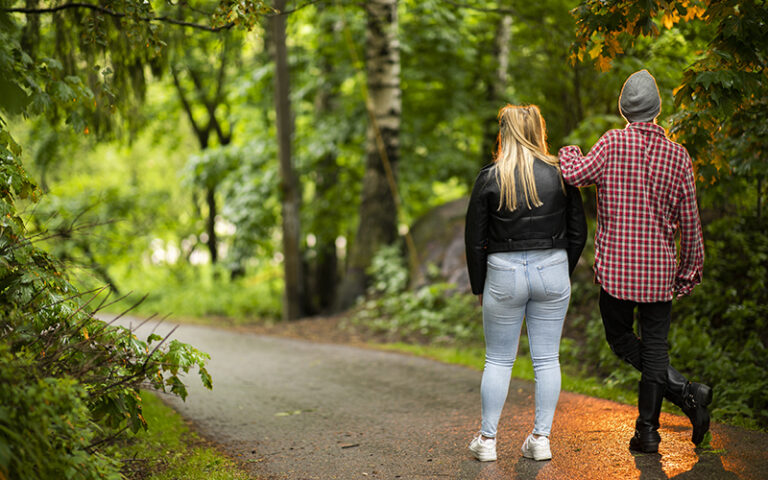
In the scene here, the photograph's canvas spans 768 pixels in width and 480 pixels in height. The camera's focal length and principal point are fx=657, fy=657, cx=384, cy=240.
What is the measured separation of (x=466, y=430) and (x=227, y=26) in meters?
3.41

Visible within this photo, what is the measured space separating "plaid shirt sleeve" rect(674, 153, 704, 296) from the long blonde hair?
0.69 m

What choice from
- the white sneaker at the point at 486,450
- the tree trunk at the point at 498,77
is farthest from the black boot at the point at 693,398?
the tree trunk at the point at 498,77

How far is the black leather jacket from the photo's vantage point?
361cm

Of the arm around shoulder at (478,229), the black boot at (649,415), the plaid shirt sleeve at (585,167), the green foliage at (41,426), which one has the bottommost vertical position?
the black boot at (649,415)

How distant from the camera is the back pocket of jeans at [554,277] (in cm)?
362

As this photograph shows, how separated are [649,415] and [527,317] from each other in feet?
2.93

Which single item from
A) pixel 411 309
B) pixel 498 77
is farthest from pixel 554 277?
pixel 498 77

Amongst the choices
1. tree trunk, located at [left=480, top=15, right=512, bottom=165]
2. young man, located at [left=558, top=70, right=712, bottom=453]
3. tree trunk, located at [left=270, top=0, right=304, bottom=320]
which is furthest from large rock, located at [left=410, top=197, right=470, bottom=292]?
young man, located at [left=558, top=70, right=712, bottom=453]

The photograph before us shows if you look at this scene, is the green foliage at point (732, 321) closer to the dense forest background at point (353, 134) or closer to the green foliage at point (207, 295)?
the dense forest background at point (353, 134)

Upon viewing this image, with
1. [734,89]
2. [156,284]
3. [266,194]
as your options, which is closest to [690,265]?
[734,89]

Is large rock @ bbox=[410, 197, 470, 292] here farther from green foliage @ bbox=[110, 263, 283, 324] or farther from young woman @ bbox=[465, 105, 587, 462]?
young woman @ bbox=[465, 105, 587, 462]

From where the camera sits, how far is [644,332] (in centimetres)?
380

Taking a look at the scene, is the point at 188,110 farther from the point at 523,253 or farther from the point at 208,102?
the point at 523,253

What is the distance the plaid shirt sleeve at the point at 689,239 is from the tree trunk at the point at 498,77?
907cm
